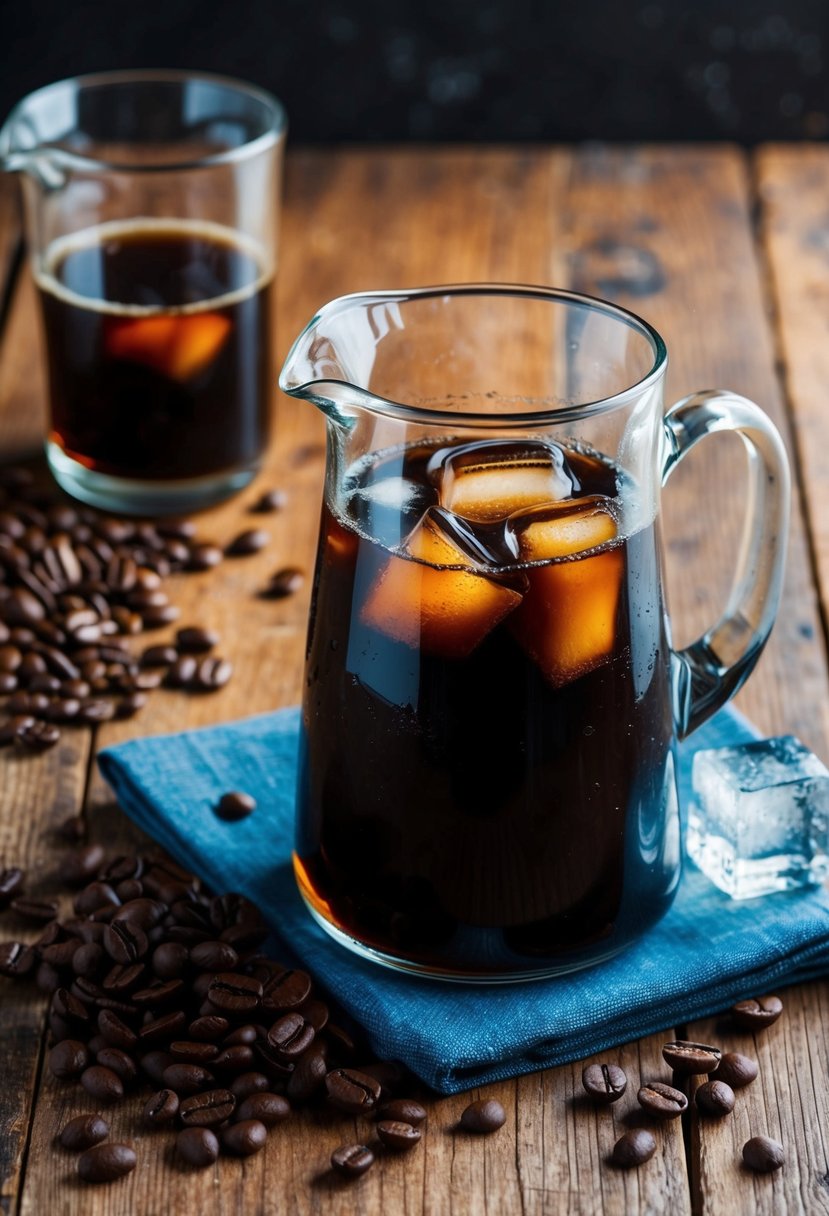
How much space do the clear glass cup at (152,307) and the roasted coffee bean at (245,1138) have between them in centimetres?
100

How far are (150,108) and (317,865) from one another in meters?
1.21

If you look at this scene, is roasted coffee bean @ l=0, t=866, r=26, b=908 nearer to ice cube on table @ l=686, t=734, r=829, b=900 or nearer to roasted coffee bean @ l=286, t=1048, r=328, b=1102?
roasted coffee bean @ l=286, t=1048, r=328, b=1102

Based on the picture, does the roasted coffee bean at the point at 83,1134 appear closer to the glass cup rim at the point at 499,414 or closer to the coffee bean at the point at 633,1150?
the coffee bean at the point at 633,1150

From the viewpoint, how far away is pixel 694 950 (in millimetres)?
1286

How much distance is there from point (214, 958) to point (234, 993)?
Result: 0.04 m

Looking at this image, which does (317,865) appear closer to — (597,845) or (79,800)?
(597,845)

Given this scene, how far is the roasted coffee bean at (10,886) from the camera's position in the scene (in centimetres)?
139

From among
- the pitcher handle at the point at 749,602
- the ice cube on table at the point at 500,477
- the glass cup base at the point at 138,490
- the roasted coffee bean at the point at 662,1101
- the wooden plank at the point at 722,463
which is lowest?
the glass cup base at the point at 138,490

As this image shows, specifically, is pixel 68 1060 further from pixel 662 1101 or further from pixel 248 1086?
pixel 662 1101

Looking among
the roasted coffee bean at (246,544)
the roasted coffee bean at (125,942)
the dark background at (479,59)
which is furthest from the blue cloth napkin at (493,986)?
the dark background at (479,59)

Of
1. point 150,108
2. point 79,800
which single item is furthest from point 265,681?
point 150,108

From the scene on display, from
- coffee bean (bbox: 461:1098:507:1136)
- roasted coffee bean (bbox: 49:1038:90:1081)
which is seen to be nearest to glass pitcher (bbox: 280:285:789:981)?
coffee bean (bbox: 461:1098:507:1136)

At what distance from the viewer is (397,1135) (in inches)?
44.4

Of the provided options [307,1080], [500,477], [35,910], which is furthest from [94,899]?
[500,477]
